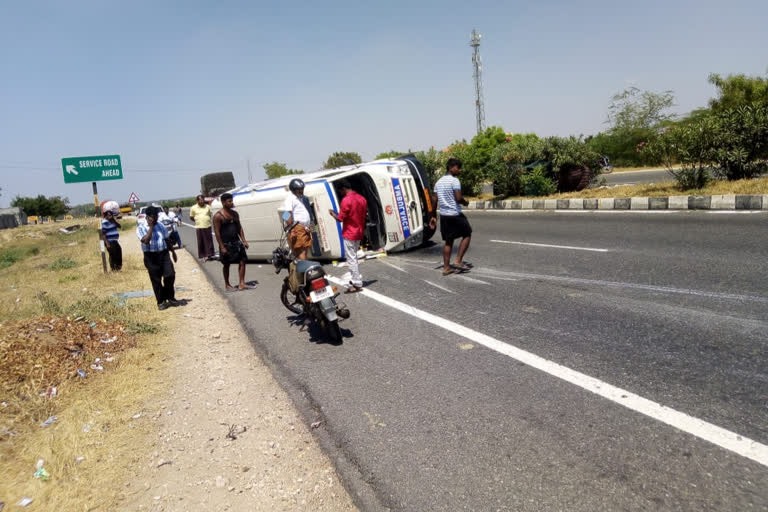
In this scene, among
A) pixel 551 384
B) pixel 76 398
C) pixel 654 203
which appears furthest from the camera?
pixel 654 203

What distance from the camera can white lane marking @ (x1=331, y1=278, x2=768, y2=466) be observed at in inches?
103

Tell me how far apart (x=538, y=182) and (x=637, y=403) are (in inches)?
636

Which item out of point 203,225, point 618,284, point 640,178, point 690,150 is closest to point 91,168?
point 203,225

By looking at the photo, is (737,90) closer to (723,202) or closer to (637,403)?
(723,202)

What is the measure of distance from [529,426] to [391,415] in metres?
0.98

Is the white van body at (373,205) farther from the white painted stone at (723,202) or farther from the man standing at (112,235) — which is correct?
the white painted stone at (723,202)

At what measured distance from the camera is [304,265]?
18.1 ft

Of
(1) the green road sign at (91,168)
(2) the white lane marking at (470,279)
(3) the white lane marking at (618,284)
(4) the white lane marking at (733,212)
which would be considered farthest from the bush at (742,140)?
(1) the green road sign at (91,168)

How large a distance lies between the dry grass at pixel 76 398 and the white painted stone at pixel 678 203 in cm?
1226

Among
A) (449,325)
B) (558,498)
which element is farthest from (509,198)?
(558,498)

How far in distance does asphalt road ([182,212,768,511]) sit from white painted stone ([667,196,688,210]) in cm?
515

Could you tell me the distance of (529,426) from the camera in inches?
121

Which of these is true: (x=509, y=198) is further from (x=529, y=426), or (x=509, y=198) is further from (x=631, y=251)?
(x=529, y=426)

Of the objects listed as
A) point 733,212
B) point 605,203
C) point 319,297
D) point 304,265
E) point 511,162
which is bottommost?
point 319,297
